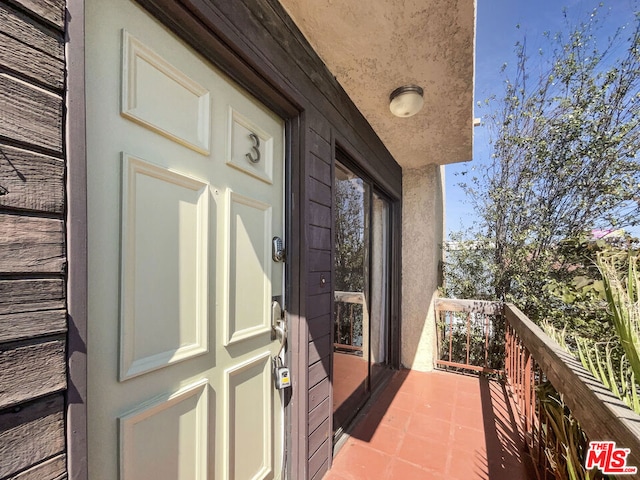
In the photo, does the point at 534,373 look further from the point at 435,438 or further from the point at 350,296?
the point at 350,296

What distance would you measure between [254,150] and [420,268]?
8.99 ft

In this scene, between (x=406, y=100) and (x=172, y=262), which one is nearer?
(x=172, y=262)

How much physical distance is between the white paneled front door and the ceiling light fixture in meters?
1.12

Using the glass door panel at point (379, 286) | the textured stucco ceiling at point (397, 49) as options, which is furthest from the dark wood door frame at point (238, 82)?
the glass door panel at point (379, 286)

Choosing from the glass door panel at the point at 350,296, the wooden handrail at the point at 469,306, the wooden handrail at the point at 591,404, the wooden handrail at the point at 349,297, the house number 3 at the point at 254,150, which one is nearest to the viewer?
the wooden handrail at the point at 591,404

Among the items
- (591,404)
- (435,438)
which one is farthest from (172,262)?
(435,438)

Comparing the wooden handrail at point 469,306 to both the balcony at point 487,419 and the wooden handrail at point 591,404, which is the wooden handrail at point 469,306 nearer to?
the balcony at point 487,419

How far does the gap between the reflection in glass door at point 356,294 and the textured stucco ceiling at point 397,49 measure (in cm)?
61

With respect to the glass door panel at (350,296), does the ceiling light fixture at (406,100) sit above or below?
above

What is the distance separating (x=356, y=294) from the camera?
2557 mm

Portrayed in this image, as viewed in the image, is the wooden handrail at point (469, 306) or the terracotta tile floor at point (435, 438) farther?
the wooden handrail at point (469, 306)

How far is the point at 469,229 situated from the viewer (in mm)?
3906

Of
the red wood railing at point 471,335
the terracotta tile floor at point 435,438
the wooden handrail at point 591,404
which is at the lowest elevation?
the terracotta tile floor at point 435,438

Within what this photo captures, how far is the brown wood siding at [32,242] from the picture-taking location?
0.56 metres
